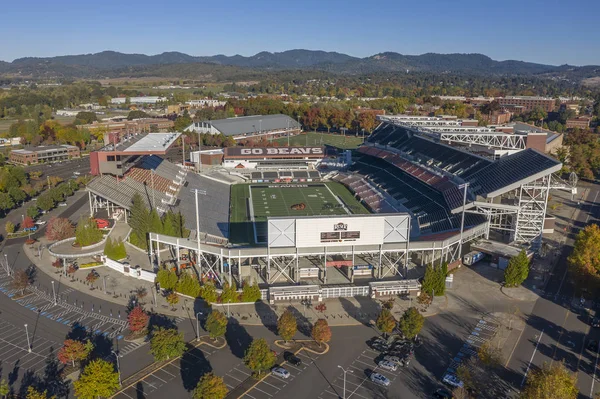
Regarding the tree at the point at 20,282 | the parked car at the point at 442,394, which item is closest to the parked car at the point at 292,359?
the parked car at the point at 442,394

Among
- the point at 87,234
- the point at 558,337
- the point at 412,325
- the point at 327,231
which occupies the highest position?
the point at 327,231

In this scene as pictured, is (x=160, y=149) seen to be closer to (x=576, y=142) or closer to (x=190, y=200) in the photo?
(x=190, y=200)

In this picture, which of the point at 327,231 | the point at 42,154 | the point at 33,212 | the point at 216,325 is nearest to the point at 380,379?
the point at 216,325

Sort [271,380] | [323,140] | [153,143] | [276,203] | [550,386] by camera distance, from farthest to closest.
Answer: [323,140]
[276,203]
[153,143]
[271,380]
[550,386]

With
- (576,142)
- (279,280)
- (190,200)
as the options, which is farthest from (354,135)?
(279,280)

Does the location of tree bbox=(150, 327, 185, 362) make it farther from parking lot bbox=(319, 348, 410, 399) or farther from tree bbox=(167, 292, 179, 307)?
parking lot bbox=(319, 348, 410, 399)

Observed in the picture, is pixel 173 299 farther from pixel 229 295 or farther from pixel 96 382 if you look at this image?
pixel 96 382

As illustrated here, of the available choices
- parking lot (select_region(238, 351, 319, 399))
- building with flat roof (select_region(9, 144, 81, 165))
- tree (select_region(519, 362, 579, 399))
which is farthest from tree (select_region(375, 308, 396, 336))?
building with flat roof (select_region(9, 144, 81, 165))
